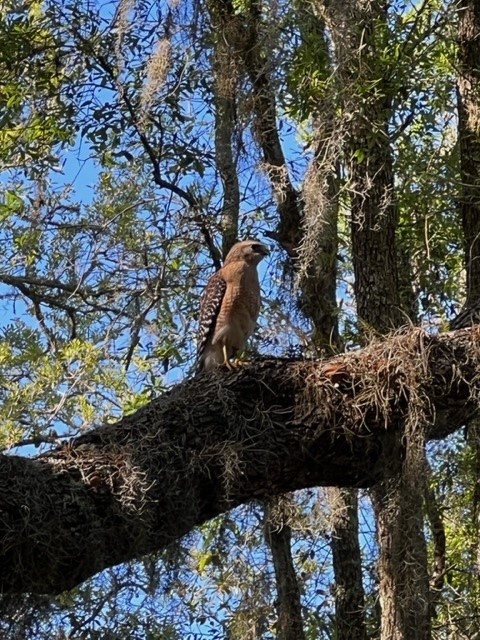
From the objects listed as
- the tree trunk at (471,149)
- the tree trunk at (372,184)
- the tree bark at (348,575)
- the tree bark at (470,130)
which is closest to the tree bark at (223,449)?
the tree trunk at (372,184)

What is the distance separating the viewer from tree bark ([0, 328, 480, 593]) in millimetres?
3893

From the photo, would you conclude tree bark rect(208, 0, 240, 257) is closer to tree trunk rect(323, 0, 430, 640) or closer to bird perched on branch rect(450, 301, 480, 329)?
tree trunk rect(323, 0, 430, 640)

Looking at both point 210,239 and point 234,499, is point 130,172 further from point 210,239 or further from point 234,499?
point 234,499

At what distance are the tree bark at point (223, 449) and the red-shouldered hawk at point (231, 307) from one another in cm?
174

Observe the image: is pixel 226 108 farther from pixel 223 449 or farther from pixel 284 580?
pixel 223 449

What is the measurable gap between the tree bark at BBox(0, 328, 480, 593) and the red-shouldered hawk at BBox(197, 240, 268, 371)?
5.69ft

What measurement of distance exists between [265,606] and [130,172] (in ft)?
11.0

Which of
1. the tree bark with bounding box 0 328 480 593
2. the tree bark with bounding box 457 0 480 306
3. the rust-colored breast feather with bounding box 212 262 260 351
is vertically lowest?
the tree bark with bounding box 0 328 480 593

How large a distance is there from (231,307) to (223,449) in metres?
2.21

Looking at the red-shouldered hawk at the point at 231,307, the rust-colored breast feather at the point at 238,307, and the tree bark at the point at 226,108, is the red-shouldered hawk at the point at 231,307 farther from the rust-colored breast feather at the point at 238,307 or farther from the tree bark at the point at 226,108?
the tree bark at the point at 226,108

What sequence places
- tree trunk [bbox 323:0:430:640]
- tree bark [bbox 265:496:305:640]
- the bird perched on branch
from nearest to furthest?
1. the bird perched on branch
2. tree trunk [bbox 323:0:430:640]
3. tree bark [bbox 265:496:305:640]

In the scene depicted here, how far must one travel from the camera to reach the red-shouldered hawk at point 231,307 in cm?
625

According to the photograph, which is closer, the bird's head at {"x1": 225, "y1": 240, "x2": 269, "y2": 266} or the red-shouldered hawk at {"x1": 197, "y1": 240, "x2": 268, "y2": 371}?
the red-shouldered hawk at {"x1": 197, "y1": 240, "x2": 268, "y2": 371}

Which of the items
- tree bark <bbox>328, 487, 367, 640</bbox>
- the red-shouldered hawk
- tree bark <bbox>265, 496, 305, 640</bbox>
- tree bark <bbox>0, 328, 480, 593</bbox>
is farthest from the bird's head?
tree bark <bbox>0, 328, 480, 593</bbox>
